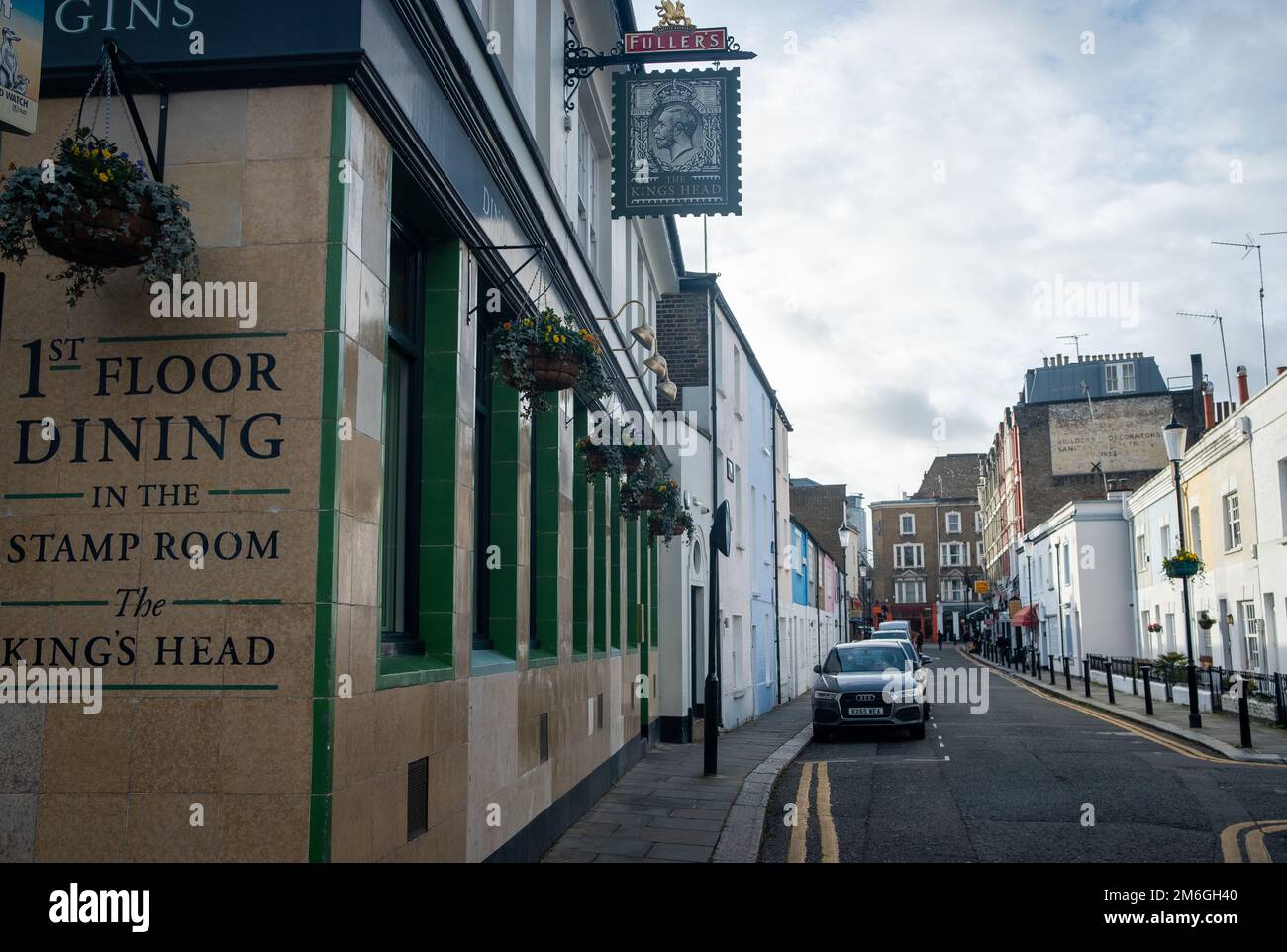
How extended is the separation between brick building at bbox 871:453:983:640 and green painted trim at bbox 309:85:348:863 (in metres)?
96.0

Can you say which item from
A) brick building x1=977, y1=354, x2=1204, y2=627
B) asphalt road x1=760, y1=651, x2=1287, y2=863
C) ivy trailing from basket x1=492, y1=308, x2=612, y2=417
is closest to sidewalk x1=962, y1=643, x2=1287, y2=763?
asphalt road x1=760, y1=651, x2=1287, y2=863

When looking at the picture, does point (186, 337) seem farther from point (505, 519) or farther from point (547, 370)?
point (505, 519)

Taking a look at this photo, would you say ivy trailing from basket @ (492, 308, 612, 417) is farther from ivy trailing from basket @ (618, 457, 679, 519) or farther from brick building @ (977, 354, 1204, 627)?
brick building @ (977, 354, 1204, 627)

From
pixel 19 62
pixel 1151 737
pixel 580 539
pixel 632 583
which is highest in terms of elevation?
pixel 19 62

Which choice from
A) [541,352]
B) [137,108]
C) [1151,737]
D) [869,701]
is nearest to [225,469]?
[137,108]

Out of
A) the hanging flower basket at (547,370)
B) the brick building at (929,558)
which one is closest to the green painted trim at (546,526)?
the hanging flower basket at (547,370)

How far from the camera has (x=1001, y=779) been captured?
1280cm

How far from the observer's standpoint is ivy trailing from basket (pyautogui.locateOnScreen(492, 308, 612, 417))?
7.58m

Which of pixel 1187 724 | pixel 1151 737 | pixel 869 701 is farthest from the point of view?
pixel 1187 724

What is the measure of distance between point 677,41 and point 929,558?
92152mm

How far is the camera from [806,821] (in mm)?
10586

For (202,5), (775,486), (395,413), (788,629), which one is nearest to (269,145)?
(202,5)

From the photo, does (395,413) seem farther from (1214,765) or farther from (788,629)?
(788,629)
